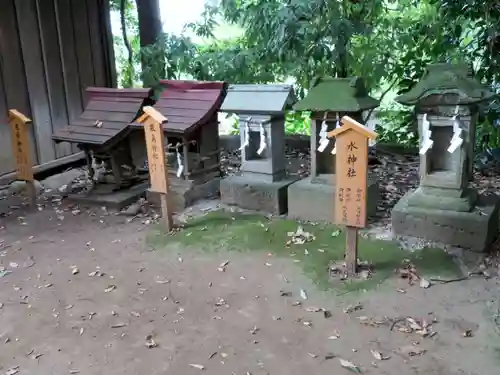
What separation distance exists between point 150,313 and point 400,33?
15.3ft

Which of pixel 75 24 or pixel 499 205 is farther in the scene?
pixel 75 24

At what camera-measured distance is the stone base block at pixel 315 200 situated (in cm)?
503

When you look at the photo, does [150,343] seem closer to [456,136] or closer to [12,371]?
[12,371]

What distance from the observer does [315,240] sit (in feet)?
15.6

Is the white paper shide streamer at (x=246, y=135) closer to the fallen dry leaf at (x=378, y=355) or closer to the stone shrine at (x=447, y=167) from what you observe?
the stone shrine at (x=447, y=167)

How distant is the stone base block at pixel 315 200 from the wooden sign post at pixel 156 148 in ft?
3.99

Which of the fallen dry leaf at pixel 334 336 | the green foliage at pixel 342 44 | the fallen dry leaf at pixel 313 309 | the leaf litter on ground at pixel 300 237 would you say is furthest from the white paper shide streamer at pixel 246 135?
the fallen dry leaf at pixel 334 336

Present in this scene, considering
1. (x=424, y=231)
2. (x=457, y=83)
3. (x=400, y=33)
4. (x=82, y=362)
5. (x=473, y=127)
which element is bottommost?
(x=82, y=362)

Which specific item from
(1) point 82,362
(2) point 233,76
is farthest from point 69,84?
(1) point 82,362

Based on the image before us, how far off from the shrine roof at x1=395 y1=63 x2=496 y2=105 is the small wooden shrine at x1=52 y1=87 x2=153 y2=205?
10.1 feet

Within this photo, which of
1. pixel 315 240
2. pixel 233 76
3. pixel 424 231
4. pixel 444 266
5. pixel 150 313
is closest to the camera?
pixel 150 313

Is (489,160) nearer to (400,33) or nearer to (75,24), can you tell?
(400,33)

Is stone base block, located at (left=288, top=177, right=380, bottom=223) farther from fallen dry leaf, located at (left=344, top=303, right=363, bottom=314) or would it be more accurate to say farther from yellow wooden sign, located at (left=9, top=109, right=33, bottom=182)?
yellow wooden sign, located at (left=9, top=109, right=33, bottom=182)

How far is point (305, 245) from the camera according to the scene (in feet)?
15.4
